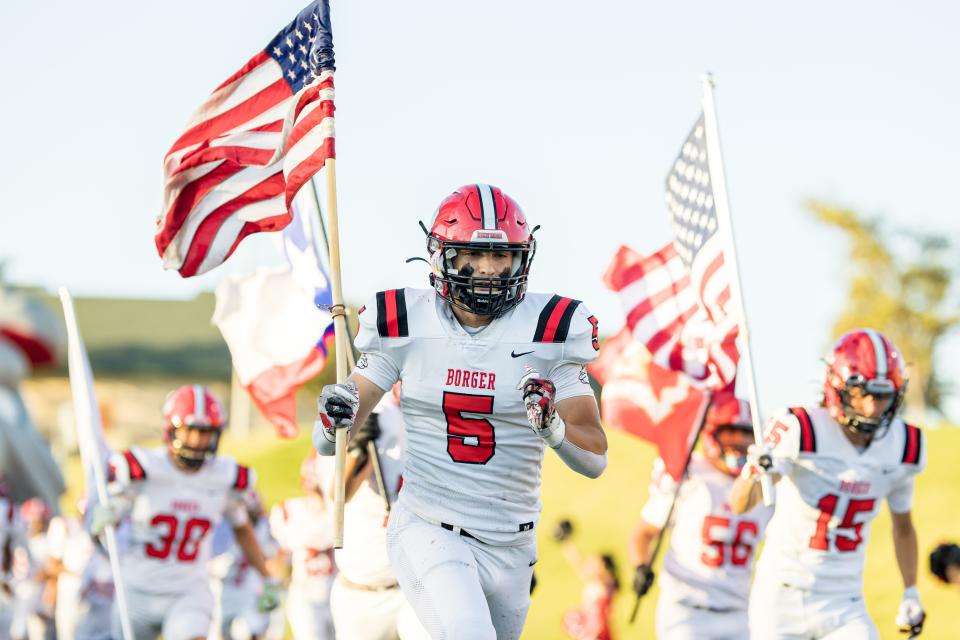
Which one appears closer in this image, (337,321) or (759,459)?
(337,321)

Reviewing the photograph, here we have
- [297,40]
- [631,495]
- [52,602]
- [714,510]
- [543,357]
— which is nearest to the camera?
[543,357]

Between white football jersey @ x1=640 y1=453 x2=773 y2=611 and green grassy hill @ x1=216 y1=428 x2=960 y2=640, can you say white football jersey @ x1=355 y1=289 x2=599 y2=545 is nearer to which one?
white football jersey @ x1=640 y1=453 x2=773 y2=611

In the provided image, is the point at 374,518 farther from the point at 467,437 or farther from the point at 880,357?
the point at 880,357

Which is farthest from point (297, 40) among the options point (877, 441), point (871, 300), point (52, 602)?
point (871, 300)

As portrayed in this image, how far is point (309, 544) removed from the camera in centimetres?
1231

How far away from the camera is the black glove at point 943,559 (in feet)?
25.2

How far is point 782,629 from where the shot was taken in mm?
7766

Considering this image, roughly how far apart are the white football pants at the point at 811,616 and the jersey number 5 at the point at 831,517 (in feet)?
0.88

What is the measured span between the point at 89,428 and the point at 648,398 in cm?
404

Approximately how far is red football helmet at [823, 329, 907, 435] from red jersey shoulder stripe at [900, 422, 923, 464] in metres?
0.17

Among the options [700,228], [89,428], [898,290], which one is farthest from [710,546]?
[898,290]

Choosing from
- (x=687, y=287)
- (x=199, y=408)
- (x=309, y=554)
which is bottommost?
(x=309, y=554)

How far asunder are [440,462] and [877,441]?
3.00 metres

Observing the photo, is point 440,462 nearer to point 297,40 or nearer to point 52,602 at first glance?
point 297,40
